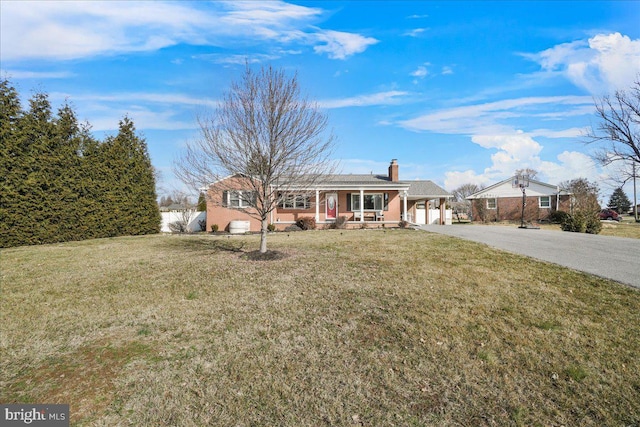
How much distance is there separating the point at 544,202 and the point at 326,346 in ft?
120

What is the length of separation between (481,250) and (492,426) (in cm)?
774

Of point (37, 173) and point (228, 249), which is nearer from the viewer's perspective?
point (228, 249)

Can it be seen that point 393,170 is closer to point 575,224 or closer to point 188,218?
point 575,224

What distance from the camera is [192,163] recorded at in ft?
28.5

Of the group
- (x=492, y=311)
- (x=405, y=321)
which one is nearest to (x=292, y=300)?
(x=405, y=321)

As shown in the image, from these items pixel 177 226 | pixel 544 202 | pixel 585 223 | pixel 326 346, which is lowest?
pixel 326 346

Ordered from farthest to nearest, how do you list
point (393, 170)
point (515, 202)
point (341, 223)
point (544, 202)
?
1. point (515, 202)
2. point (544, 202)
3. point (393, 170)
4. point (341, 223)

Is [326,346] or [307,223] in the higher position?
[307,223]

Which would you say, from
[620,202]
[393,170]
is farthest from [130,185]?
[620,202]

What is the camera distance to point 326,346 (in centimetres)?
421

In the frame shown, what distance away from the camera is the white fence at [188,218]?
21.9 m

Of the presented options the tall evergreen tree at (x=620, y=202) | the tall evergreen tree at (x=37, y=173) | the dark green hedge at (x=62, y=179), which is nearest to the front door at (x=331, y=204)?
the dark green hedge at (x=62, y=179)

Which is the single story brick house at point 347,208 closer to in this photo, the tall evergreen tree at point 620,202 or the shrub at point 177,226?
the shrub at point 177,226

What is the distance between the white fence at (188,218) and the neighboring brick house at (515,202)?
92.9 ft
